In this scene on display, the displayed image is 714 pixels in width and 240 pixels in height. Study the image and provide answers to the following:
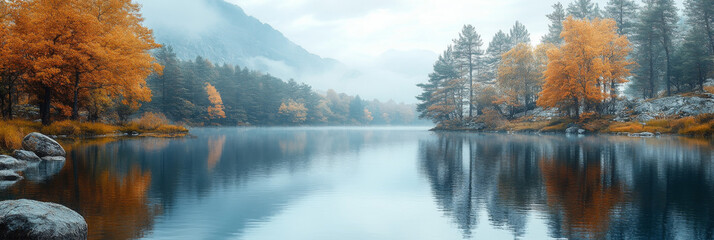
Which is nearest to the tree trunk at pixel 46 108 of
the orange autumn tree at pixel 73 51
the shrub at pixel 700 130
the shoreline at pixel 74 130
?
the orange autumn tree at pixel 73 51

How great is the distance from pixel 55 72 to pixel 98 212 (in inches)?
923

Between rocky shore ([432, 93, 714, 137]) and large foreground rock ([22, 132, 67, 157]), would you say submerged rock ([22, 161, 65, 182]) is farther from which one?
rocky shore ([432, 93, 714, 137])

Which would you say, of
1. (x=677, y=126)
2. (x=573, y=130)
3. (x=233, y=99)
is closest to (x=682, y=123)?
(x=677, y=126)

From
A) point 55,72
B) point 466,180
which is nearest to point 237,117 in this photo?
point 55,72

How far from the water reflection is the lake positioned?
0.03 metres

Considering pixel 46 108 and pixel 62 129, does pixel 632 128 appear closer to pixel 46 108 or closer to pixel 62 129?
pixel 62 129

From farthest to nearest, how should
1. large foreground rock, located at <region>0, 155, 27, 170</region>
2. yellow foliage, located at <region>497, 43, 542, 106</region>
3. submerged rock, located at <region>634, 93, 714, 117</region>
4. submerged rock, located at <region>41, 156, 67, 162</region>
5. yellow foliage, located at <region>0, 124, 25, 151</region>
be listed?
yellow foliage, located at <region>497, 43, 542, 106</region> → submerged rock, located at <region>634, 93, 714, 117</region> → yellow foliage, located at <region>0, 124, 25, 151</region> → submerged rock, located at <region>41, 156, 67, 162</region> → large foreground rock, located at <region>0, 155, 27, 170</region>

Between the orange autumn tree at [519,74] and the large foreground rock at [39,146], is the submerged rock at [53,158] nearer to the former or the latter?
the large foreground rock at [39,146]

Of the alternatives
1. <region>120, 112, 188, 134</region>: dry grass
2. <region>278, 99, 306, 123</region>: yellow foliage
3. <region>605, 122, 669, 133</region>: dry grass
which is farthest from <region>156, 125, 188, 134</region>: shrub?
<region>278, 99, 306, 123</region>: yellow foliage

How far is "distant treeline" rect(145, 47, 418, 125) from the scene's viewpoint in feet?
263

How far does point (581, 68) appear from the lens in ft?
142

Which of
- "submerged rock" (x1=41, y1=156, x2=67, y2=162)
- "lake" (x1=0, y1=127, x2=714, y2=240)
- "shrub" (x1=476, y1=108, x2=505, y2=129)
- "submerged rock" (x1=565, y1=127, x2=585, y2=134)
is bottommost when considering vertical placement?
"lake" (x1=0, y1=127, x2=714, y2=240)

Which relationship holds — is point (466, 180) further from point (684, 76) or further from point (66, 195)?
point (684, 76)

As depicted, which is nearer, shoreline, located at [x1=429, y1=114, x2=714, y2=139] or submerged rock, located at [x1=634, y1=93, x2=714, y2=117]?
shoreline, located at [x1=429, y1=114, x2=714, y2=139]
